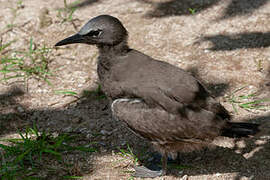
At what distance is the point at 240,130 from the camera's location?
161 inches

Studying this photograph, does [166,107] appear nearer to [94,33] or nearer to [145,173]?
[145,173]

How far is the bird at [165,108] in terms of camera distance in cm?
408

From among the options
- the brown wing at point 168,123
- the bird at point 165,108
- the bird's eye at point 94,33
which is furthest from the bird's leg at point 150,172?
the bird's eye at point 94,33

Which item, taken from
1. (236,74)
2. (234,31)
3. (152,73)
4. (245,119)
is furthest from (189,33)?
(152,73)

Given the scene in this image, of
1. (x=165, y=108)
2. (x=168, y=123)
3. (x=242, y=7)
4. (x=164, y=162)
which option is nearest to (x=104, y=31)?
(x=165, y=108)

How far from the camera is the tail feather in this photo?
4.06 metres

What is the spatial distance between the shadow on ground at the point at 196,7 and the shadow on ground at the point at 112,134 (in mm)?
2527

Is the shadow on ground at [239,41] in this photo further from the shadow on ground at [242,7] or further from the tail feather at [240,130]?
the tail feather at [240,130]

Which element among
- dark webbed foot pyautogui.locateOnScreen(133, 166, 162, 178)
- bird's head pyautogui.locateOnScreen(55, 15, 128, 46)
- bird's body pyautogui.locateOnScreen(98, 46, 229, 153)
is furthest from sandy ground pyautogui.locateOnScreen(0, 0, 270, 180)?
bird's head pyautogui.locateOnScreen(55, 15, 128, 46)

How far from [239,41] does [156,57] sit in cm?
144

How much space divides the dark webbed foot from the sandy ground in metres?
0.12

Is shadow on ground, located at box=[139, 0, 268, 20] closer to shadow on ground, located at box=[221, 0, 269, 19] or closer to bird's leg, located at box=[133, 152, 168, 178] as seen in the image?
shadow on ground, located at box=[221, 0, 269, 19]

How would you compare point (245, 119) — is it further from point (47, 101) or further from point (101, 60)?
point (47, 101)

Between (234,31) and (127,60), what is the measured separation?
9.58 feet
